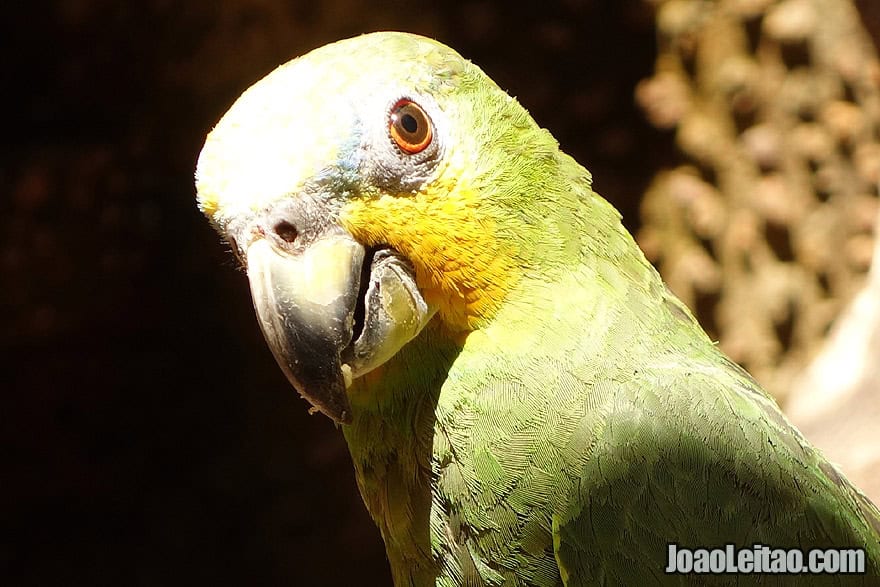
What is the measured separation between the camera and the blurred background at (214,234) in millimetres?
3270

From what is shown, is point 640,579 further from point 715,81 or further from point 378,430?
point 715,81

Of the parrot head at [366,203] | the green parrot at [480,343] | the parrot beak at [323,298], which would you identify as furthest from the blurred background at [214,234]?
the parrot beak at [323,298]

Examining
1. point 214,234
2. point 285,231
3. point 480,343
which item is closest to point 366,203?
point 285,231

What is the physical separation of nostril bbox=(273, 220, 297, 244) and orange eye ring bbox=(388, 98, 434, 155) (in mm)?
195

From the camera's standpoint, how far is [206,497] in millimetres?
3758

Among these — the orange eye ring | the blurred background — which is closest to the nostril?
the orange eye ring

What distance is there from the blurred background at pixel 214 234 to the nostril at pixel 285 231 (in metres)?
2.26

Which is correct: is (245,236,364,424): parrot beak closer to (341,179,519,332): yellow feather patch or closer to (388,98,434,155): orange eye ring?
(341,179,519,332): yellow feather patch

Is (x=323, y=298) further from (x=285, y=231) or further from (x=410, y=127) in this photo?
(x=410, y=127)

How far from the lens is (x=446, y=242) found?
1275mm

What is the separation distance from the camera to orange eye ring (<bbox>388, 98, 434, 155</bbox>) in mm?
1243

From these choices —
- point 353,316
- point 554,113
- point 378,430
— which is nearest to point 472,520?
point 378,430

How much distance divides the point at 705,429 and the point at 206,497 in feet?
9.42

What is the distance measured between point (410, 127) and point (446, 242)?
18 cm
